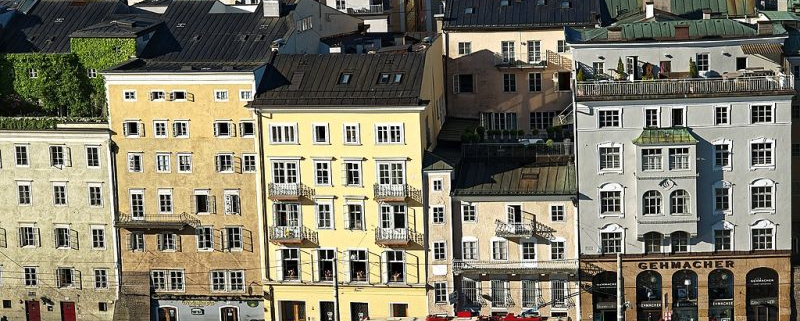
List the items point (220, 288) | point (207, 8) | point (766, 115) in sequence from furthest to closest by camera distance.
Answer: point (207, 8), point (220, 288), point (766, 115)

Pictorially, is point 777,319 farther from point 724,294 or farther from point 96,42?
point 96,42

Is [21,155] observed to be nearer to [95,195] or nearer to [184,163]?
[95,195]

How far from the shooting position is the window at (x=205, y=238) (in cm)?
13012

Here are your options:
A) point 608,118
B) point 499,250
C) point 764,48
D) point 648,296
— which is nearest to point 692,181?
point 608,118

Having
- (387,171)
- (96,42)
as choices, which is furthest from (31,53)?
(387,171)

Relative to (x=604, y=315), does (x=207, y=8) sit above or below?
above

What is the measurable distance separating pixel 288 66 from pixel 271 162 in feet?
23.1

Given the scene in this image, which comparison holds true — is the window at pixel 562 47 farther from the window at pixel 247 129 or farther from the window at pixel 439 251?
the window at pixel 247 129

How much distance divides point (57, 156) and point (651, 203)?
42.3 meters

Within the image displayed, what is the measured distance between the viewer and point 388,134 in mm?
125312

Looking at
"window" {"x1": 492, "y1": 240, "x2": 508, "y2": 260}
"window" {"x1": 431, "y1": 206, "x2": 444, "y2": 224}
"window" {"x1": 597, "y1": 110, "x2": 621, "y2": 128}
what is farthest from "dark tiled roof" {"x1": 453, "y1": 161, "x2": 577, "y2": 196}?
"window" {"x1": 597, "y1": 110, "x2": 621, "y2": 128}

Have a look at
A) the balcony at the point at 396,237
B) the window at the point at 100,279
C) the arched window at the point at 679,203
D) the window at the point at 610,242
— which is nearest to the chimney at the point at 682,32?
the arched window at the point at 679,203

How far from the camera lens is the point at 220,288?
430 feet

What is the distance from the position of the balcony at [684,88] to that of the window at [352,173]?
15.9 meters
